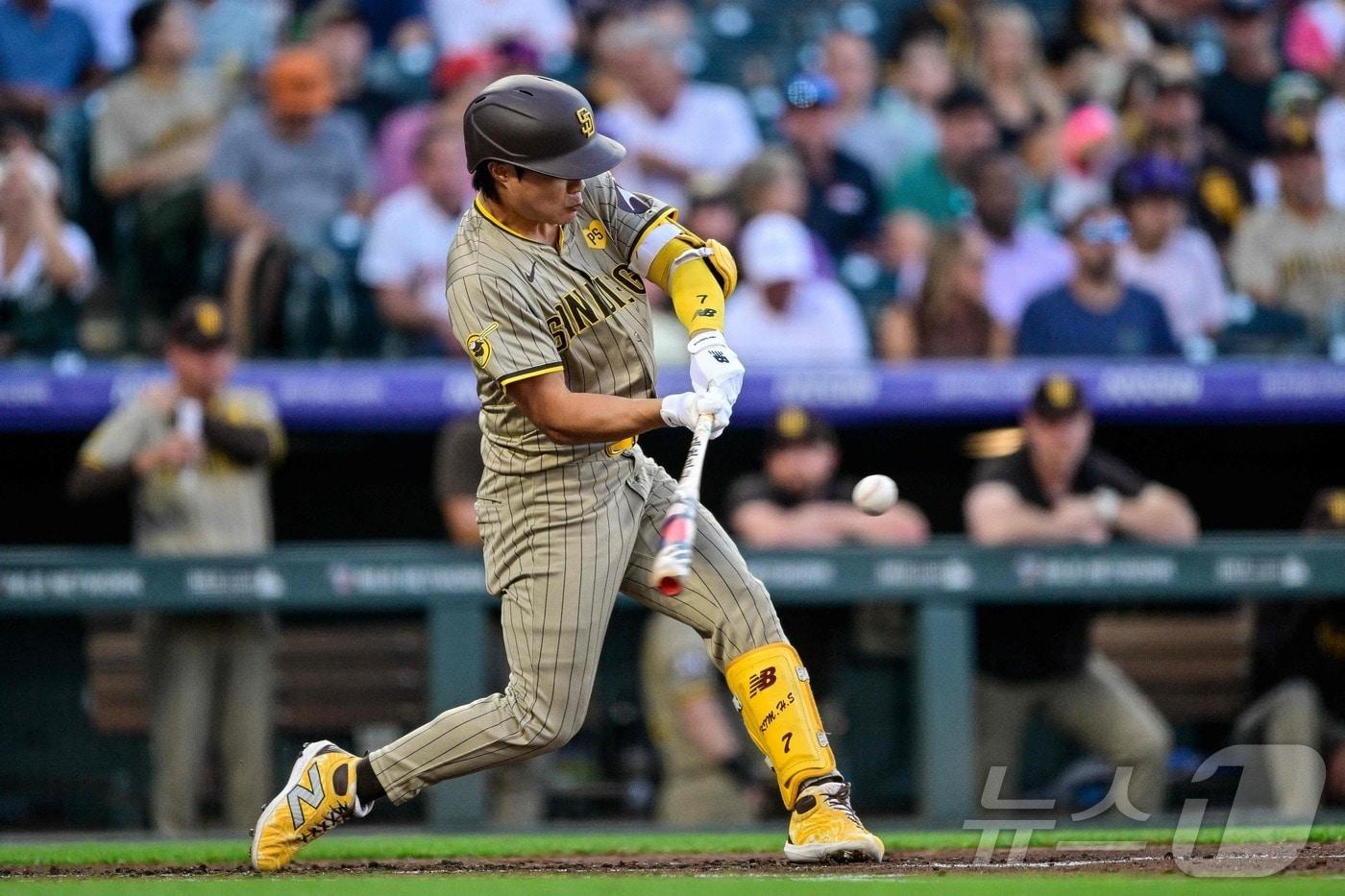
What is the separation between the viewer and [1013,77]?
8.59 m

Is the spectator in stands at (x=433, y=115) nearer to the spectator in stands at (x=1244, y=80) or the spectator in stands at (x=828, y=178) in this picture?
the spectator in stands at (x=828, y=178)

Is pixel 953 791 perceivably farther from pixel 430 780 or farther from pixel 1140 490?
pixel 430 780

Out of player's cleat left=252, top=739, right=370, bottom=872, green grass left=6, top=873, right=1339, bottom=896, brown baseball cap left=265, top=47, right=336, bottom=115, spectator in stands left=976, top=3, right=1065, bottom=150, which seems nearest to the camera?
green grass left=6, top=873, right=1339, bottom=896

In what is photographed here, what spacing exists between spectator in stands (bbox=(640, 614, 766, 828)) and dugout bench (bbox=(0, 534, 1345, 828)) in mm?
392

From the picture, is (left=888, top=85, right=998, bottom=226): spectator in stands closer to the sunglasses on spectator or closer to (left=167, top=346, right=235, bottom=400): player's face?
the sunglasses on spectator

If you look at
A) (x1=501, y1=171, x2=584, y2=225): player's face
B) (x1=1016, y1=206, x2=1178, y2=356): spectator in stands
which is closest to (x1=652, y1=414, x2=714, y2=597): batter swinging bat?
(x1=501, y1=171, x2=584, y2=225): player's face

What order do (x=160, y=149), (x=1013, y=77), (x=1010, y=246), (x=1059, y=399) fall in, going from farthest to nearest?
(x=1013, y=77) → (x=1010, y=246) → (x=160, y=149) → (x=1059, y=399)

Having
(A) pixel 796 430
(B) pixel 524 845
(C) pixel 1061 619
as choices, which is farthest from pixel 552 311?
(C) pixel 1061 619

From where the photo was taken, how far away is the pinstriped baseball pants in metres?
3.89

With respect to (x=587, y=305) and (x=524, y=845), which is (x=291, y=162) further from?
(x=587, y=305)

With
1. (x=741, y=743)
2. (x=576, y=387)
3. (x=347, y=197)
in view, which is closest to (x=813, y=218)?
(x=347, y=197)

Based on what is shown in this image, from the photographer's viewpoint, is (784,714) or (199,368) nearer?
(784,714)

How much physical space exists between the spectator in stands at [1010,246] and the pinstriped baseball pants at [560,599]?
12.4 feet

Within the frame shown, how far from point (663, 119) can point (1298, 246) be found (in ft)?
9.25
